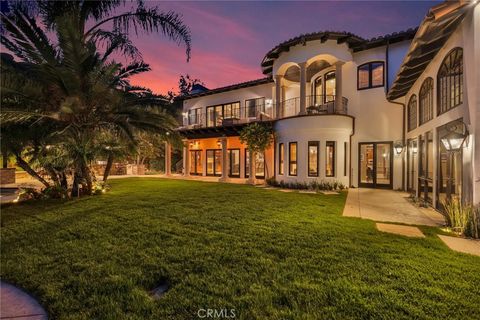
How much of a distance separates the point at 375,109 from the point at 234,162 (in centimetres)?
1081

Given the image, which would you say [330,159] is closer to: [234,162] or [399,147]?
[399,147]

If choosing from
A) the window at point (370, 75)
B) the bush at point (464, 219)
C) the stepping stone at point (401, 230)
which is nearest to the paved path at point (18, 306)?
the stepping stone at point (401, 230)

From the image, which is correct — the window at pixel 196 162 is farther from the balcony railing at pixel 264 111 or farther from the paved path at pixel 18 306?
the paved path at pixel 18 306

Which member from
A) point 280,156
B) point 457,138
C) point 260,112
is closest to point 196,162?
point 260,112

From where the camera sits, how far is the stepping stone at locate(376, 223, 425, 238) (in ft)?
17.9

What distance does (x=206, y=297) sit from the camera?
296cm

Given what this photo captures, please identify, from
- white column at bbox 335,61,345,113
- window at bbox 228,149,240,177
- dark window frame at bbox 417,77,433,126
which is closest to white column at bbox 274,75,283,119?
white column at bbox 335,61,345,113

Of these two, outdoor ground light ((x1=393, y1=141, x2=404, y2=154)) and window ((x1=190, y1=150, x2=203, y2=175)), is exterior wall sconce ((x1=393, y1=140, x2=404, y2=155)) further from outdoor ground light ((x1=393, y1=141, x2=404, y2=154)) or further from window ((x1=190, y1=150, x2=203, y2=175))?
window ((x1=190, y1=150, x2=203, y2=175))

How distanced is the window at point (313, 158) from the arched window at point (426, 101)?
484 cm

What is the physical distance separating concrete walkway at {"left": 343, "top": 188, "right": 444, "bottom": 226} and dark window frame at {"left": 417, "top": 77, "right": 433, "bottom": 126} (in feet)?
10.3

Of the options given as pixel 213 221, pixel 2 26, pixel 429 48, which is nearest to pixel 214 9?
pixel 2 26

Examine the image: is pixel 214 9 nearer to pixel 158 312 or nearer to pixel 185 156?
pixel 185 156

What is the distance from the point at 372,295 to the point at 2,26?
1175 cm

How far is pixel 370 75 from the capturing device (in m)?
13.8
